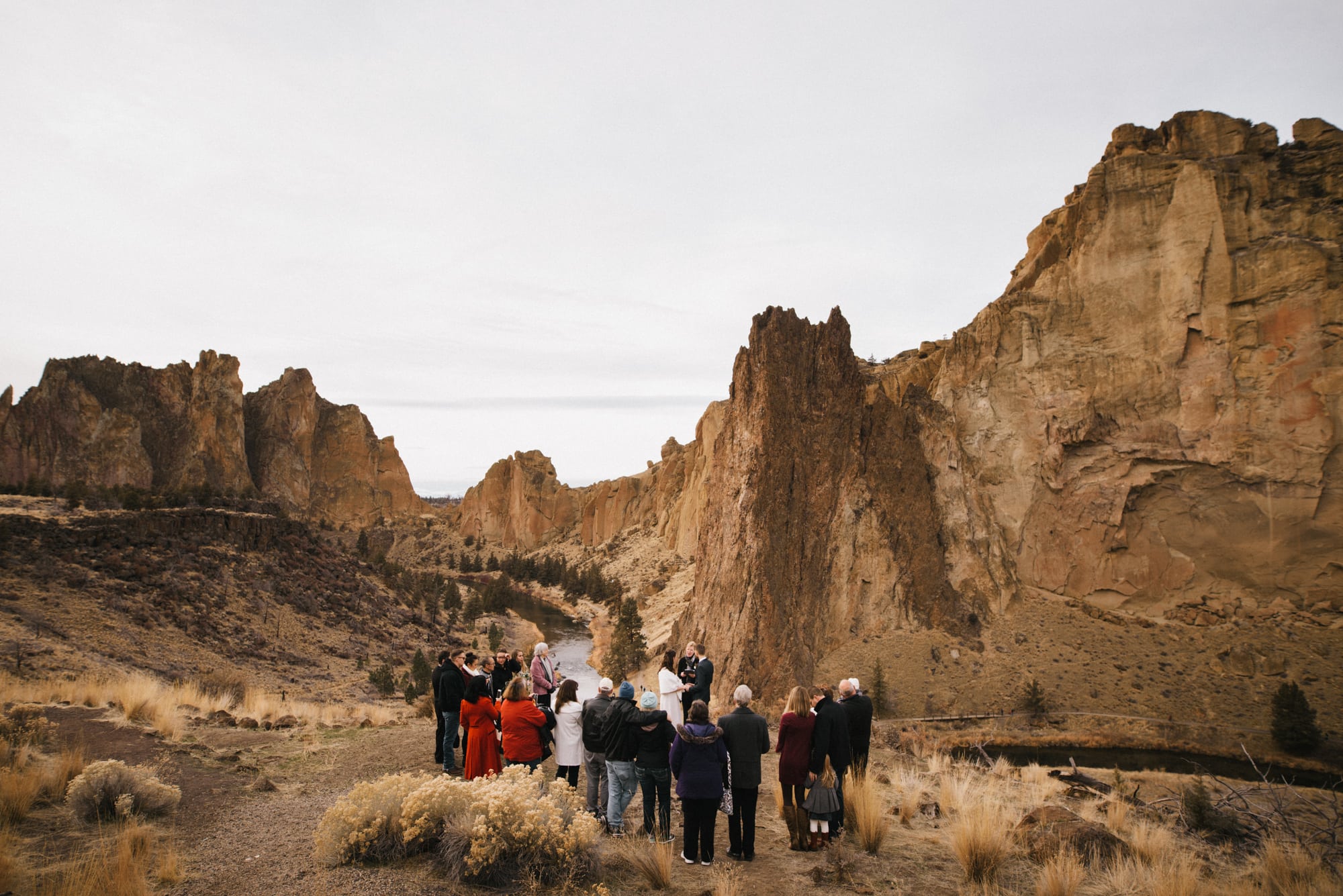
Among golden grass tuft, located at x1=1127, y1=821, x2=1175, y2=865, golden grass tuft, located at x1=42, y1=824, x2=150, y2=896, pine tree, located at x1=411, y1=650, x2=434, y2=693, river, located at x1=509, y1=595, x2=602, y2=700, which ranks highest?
golden grass tuft, located at x1=42, y1=824, x2=150, y2=896

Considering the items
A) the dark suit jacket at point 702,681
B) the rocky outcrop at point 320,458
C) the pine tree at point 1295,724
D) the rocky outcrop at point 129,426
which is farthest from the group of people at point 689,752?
the rocky outcrop at point 320,458

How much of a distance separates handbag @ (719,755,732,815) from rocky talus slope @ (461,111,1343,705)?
18779 millimetres

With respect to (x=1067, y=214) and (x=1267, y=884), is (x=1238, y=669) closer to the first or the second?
(x=1067, y=214)

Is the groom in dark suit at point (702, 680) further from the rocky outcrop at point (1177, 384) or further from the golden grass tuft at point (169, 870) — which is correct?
the rocky outcrop at point (1177, 384)

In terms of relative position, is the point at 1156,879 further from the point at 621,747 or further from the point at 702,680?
the point at 702,680

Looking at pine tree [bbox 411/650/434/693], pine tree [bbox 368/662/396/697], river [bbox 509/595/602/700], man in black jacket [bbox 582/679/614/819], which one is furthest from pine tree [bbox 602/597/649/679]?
man in black jacket [bbox 582/679/614/819]

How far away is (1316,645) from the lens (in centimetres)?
2711

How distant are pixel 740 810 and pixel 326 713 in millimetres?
12988

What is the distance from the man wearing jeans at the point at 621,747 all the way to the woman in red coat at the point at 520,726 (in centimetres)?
93

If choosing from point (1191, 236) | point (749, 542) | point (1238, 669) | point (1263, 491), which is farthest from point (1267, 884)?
point (1191, 236)

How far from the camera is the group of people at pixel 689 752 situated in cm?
674

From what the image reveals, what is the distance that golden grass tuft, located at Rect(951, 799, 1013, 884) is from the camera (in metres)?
6.76

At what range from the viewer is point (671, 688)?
360 inches

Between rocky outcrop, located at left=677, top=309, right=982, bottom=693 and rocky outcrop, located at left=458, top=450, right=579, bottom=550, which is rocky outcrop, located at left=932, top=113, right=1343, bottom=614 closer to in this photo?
rocky outcrop, located at left=677, top=309, right=982, bottom=693
